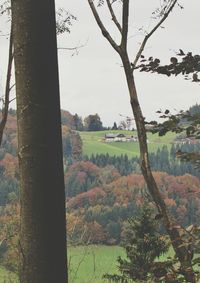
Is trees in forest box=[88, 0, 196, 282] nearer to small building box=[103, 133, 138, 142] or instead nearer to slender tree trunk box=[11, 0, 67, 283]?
slender tree trunk box=[11, 0, 67, 283]

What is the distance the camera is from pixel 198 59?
3113mm

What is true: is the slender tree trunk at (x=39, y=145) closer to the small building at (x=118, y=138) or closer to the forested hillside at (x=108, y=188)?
the forested hillside at (x=108, y=188)

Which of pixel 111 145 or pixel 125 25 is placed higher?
pixel 125 25

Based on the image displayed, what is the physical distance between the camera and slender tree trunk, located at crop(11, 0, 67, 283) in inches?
83.8

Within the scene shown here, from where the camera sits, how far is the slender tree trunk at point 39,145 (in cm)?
213

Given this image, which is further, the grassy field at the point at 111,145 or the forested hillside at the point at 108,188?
the grassy field at the point at 111,145

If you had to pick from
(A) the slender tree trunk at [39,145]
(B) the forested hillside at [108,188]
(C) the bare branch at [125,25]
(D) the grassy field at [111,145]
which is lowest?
(B) the forested hillside at [108,188]

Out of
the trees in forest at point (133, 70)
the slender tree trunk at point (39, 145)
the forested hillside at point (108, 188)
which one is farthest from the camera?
the forested hillside at point (108, 188)

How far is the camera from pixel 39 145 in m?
2.16

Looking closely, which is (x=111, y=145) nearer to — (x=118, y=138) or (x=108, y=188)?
(x=118, y=138)

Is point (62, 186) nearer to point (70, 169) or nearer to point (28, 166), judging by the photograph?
point (28, 166)

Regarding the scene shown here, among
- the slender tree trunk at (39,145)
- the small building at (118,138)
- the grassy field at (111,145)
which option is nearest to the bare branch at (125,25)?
the slender tree trunk at (39,145)

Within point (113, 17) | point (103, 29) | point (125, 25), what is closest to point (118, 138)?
point (113, 17)

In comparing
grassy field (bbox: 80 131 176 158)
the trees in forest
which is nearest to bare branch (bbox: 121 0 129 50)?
the trees in forest
